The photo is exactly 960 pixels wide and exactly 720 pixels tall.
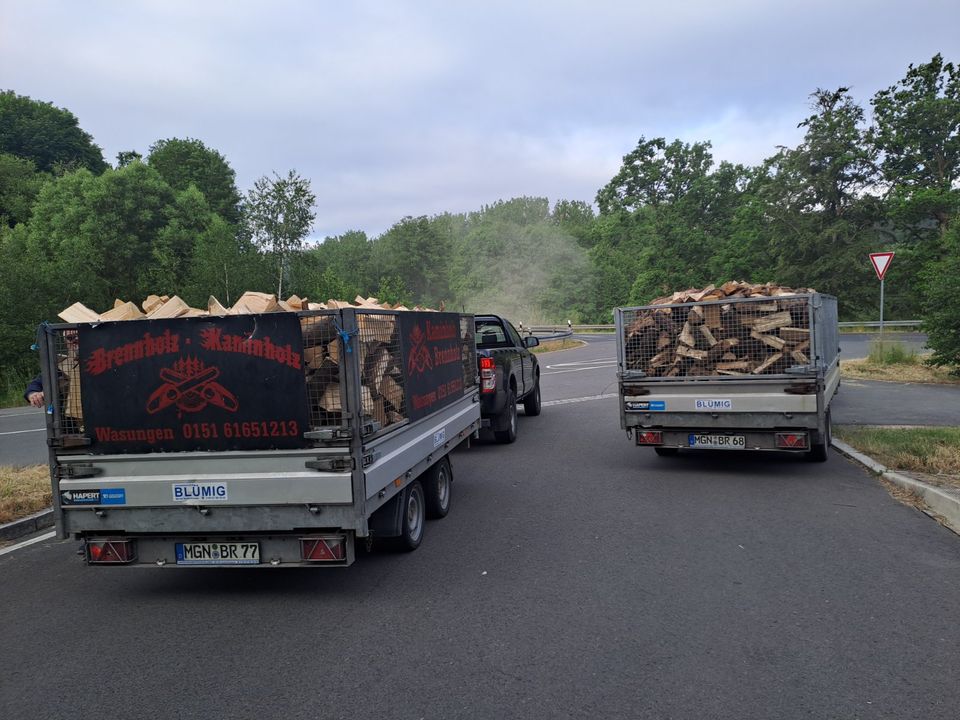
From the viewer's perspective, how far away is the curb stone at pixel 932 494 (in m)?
6.12

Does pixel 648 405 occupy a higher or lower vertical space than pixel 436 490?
higher

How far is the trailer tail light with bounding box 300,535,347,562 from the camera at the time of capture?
15.0 ft

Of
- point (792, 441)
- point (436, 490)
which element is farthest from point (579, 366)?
point (436, 490)

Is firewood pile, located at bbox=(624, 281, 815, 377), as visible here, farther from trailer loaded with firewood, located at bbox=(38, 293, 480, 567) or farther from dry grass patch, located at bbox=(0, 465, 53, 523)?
dry grass patch, located at bbox=(0, 465, 53, 523)

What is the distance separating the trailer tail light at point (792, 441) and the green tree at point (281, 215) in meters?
20.9

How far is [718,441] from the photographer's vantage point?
8.33 metres

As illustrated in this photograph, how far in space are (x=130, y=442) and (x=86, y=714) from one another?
5.98 feet

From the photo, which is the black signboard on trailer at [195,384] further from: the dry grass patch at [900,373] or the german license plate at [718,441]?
the dry grass patch at [900,373]

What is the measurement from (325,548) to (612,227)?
6485 centimetres

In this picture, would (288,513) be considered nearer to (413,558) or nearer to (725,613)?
(413,558)

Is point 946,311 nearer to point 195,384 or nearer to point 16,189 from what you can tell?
point 195,384

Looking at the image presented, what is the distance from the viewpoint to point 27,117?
62438mm

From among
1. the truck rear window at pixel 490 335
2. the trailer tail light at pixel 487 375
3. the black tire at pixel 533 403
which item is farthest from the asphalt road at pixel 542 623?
the black tire at pixel 533 403

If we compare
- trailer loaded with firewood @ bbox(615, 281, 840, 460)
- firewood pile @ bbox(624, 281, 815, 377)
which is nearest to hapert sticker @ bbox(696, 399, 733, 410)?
trailer loaded with firewood @ bbox(615, 281, 840, 460)
